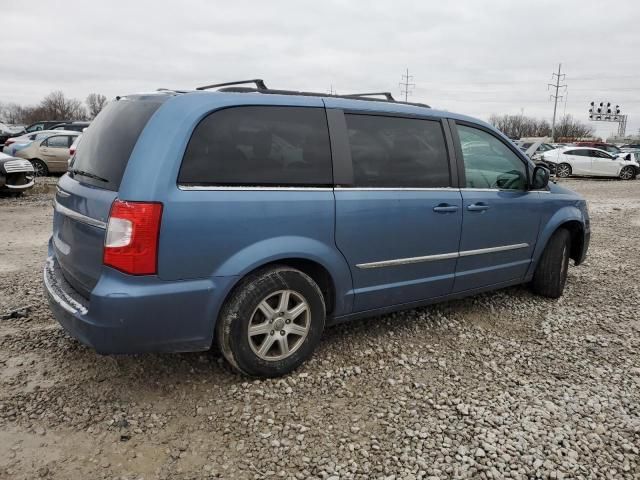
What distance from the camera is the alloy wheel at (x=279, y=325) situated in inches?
126

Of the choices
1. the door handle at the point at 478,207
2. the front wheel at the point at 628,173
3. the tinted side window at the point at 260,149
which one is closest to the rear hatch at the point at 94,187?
the tinted side window at the point at 260,149

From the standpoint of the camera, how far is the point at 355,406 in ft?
10.2

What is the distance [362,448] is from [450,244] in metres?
1.83

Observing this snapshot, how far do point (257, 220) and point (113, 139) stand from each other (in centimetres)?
99

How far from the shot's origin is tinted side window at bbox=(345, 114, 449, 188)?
3.58m

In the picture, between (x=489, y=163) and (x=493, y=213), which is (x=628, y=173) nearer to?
(x=489, y=163)

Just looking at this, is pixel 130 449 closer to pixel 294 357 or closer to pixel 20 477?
pixel 20 477

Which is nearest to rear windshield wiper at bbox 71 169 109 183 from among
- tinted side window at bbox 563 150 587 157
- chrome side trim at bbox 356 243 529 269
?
chrome side trim at bbox 356 243 529 269

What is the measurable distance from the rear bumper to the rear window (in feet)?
1.87

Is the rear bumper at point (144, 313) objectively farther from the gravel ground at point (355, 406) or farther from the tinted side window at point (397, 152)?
the tinted side window at point (397, 152)

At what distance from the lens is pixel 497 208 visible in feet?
14.2

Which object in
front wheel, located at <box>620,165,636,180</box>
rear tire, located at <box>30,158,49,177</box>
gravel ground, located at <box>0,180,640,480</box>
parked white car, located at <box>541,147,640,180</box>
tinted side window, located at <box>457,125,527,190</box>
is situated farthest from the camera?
front wheel, located at <box>620,165,636,180</box>

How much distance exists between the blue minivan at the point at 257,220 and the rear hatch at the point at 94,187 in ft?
0.04

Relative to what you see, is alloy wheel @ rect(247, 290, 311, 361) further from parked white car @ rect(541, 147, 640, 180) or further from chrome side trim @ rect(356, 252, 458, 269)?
parked white car @ rect(541, 147, 640, 180)
